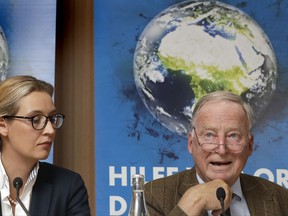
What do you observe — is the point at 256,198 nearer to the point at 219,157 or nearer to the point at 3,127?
the point at 219,157

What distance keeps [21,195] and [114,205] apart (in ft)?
3.31

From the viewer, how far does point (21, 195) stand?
2.38 m

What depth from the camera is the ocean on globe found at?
11.0ft

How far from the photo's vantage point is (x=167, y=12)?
340 centimetres

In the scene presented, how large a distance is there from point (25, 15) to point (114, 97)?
755 mm

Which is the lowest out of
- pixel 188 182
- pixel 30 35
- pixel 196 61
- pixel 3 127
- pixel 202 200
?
pixel 202 200

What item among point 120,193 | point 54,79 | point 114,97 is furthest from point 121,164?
point 54,79

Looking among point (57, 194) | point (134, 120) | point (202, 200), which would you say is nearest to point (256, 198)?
point (202, 200)

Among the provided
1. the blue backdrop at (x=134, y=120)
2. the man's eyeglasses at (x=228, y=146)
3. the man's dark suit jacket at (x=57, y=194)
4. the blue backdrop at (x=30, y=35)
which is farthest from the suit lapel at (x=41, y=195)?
the blue backdrop at (x=30, y=35)

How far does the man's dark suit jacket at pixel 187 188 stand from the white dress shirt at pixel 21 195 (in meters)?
0.51

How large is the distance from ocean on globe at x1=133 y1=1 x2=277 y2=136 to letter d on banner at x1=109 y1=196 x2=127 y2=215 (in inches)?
21.2

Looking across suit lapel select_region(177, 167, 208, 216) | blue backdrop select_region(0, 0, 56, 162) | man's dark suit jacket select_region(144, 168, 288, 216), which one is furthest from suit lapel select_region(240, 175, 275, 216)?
blue backdrop select_region(0, 0, 56, 162)

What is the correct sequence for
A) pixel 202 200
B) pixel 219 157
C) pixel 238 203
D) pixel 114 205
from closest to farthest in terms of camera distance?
pixel 202 200 → pixel 219 157 → pixel 238 203 → pixel 114 205

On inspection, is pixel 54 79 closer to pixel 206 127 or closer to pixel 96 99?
pixel 96 99
